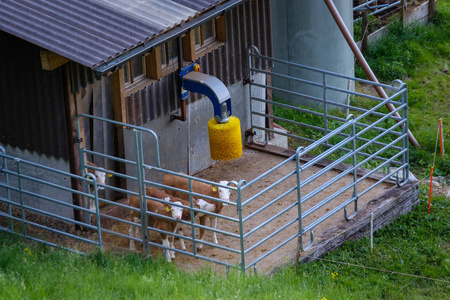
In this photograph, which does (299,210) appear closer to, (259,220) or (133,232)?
(259,220)

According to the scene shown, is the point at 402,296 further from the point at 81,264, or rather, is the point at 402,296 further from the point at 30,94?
the point at 30,94

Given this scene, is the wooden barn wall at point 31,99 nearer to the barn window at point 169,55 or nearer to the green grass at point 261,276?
the barn window at point 169,55

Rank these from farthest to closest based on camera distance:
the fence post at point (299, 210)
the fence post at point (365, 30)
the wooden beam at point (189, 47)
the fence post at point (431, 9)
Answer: the fence post at point (431, 9) → the fence post at point (365, 30) → the wooden beam at point (189, 47) → the fence post at point (299, 210)

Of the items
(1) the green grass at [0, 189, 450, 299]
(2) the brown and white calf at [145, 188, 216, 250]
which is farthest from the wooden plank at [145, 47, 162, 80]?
(1) the green grass at [0, 189, 450, 299]

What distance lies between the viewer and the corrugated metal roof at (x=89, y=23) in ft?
30.4

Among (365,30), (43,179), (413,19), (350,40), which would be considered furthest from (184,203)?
(413,19)

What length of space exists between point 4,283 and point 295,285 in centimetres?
307

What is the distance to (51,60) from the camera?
981 centimetres

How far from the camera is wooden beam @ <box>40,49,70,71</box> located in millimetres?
9766

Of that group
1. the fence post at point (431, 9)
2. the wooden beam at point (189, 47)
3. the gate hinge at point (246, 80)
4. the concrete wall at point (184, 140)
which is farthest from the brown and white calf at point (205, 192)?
the fence post at point (431, 9)

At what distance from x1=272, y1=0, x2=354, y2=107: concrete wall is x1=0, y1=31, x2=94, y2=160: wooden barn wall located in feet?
22.3

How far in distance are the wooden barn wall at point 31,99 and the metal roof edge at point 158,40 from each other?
980 millimetres

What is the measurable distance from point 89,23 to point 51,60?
0.61m

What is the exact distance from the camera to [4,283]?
8.28 meters
